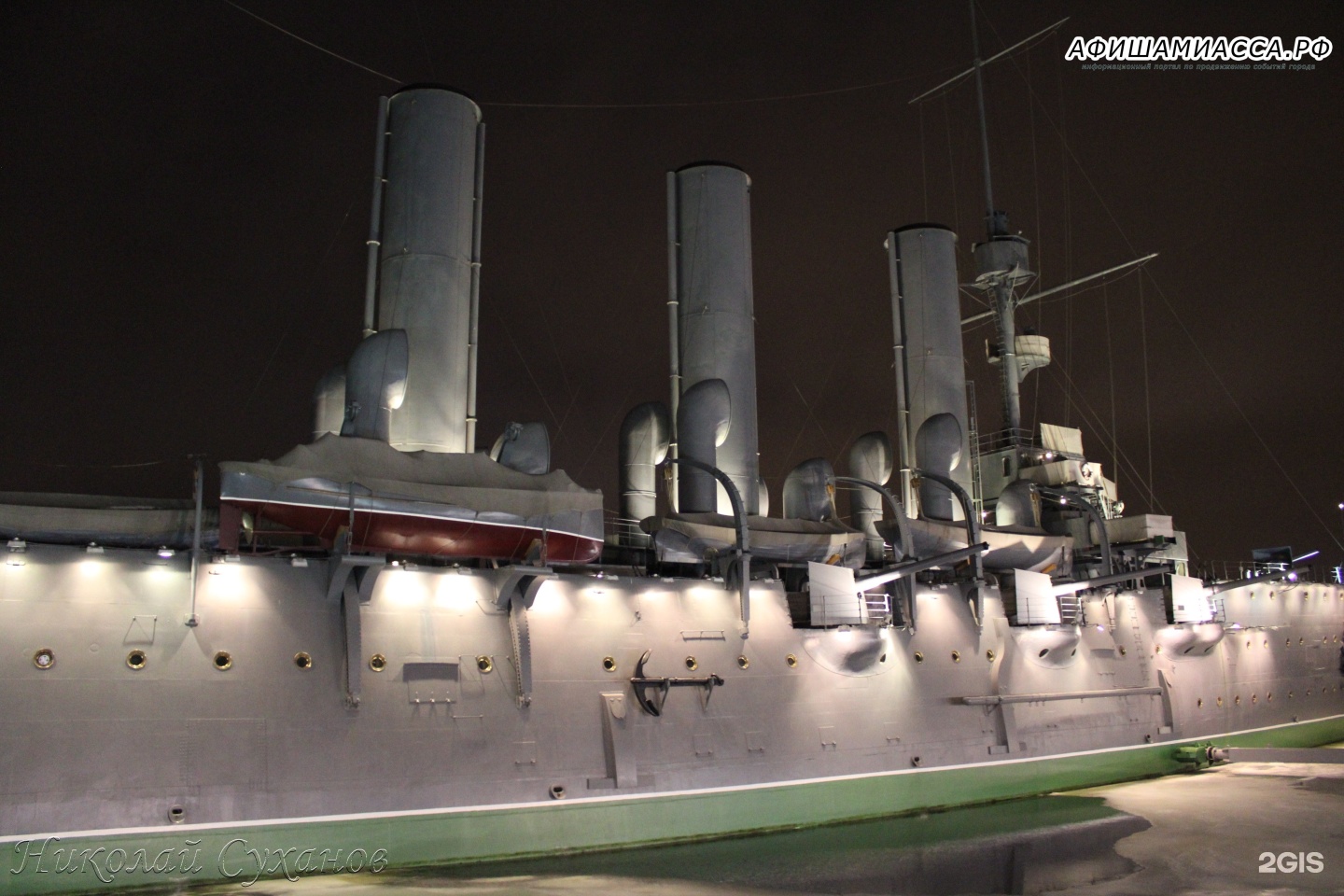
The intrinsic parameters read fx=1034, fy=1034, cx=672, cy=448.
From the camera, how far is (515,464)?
19.1 meters

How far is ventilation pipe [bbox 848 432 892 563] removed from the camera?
2733cm

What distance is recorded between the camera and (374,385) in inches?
709

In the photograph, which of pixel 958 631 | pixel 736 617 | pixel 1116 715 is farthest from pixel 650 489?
pixel 1116 715

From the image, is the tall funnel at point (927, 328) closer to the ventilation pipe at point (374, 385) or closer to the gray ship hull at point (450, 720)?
the gray ship hull at point (450, 720)

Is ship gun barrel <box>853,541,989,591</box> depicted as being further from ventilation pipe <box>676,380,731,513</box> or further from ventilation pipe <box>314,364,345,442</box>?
ventilation pipe <box>314,364,345,442</box>

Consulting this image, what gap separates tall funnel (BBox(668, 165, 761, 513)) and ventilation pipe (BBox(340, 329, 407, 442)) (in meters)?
8.66

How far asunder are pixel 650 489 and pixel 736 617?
13.6ft

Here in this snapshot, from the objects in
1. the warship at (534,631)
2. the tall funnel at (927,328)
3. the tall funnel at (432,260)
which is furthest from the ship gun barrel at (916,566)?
the tall funnel at (432,260)

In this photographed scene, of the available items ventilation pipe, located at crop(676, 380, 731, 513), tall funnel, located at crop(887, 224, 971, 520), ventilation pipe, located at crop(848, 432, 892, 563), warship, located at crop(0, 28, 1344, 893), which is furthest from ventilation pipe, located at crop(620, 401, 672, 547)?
tall funnel, located at crop(887, 224, 971, 520)

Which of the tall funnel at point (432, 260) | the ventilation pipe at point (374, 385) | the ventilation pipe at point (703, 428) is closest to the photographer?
the ventilation pipe at point (374, 385)

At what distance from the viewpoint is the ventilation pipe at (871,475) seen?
2733 centimetres

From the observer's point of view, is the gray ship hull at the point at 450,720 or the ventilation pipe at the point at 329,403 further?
the ventilation pipe at the point at 329,403

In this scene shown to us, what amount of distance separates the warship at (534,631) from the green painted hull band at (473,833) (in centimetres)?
5

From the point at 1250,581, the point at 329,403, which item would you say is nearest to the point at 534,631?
the point at 329,403
